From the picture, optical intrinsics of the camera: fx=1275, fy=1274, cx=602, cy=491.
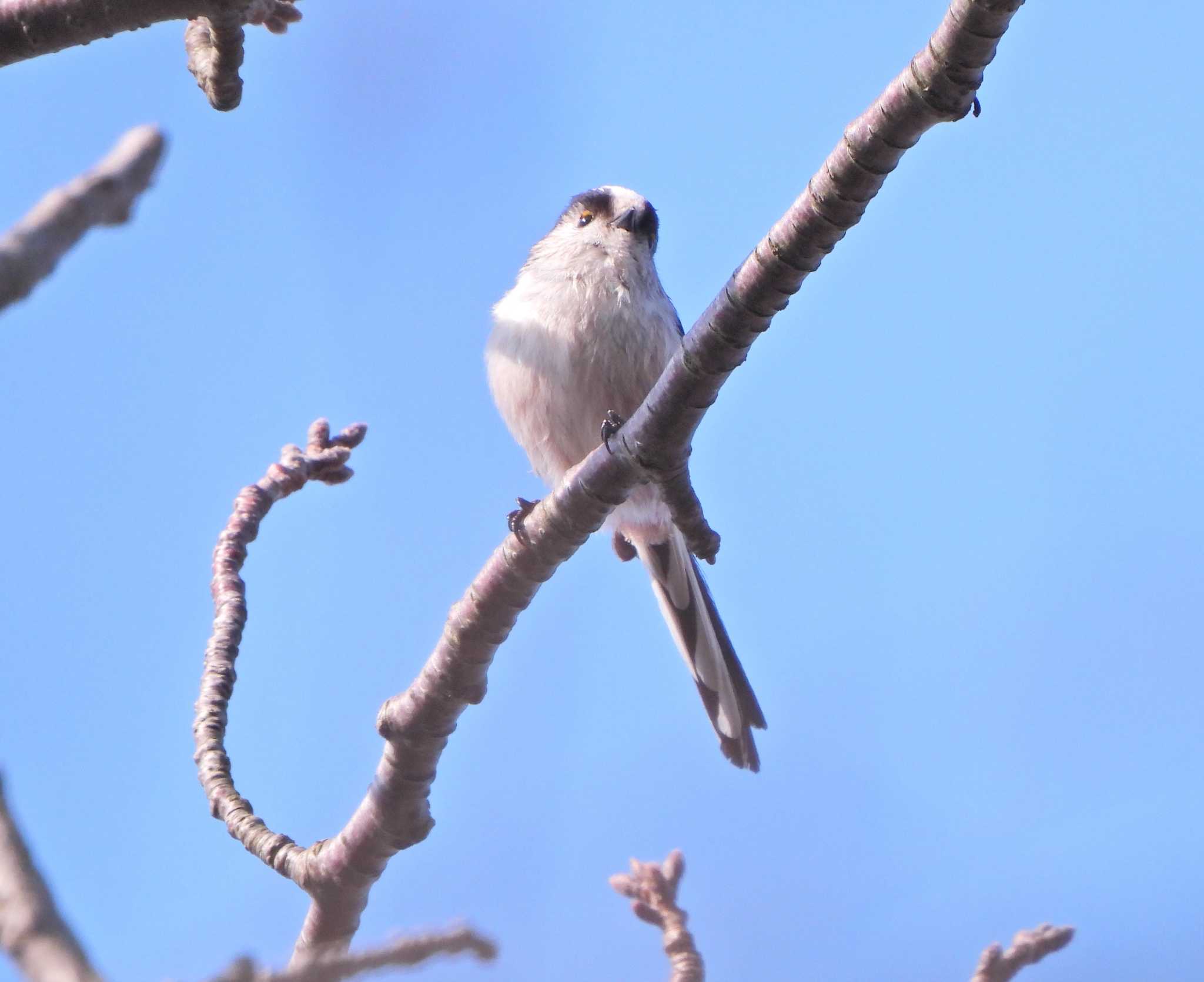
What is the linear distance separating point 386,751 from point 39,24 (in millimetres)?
1547

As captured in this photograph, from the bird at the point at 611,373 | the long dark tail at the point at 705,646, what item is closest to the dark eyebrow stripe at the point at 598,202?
the bird at the point at 611,373

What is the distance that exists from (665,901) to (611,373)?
1549 mm

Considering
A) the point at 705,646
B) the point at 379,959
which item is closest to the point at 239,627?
the point at 705,646

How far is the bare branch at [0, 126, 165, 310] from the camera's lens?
1111 millimetres

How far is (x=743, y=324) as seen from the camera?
2246 millimetres

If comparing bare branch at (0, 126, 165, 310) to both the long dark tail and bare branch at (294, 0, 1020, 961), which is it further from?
the long dark tail

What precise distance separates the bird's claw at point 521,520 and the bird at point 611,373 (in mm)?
601

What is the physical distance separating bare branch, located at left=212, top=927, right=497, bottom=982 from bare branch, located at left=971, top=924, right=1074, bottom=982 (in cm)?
167

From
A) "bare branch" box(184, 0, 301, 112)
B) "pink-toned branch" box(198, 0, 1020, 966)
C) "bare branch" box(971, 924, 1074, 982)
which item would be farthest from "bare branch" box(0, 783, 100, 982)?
"bare branch" box(971, 924, 1074, 982)

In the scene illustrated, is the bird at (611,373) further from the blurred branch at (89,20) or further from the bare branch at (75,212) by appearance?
the bare branch at (75,212)

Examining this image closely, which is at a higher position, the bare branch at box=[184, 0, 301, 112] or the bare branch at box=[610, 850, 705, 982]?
the bare branch at box=[184, 0, 301, 112]

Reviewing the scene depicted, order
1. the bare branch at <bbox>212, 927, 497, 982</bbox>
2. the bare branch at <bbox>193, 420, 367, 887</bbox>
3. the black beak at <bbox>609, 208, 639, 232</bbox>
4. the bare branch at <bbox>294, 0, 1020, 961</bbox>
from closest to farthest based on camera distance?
the bare branch at <bbox>212, 927, 497, 982</bbox>, the bare branch at <bbox>294, 0, 1020, 961</bbox>, the bare branch at <bbox>193, 420, 367, 887</bbox>, the black beak at <bbox>609, 208, 639, 232</bbox>

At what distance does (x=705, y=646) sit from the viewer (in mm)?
4223

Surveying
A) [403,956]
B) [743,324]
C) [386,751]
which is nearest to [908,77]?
[743,324]
